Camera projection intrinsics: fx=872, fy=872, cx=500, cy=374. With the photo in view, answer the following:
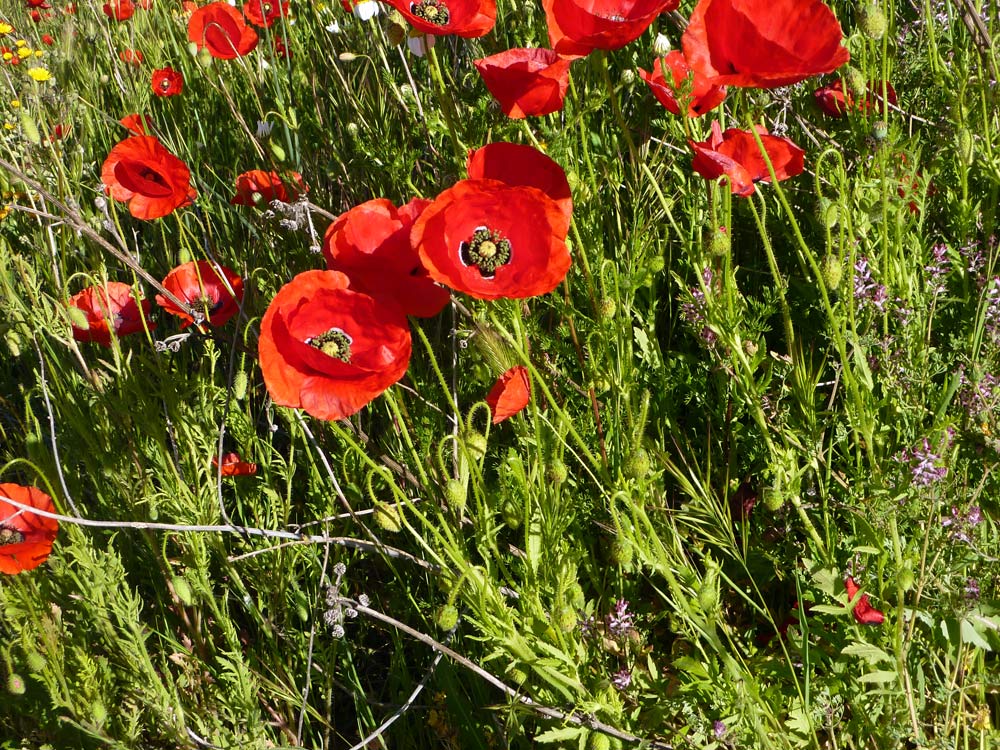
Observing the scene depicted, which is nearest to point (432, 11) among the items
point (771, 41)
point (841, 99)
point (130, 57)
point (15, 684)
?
point (771, 41)

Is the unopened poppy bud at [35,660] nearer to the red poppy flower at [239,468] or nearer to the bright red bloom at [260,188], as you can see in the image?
the red poppy flower at [239,468]

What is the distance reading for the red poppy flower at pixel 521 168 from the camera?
141 cm

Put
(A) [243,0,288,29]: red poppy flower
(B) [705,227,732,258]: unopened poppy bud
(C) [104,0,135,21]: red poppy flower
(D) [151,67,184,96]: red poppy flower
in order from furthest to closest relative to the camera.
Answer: (C) [104,0,135,21]: red poppy flower
(D) [151,67,184,96]: red poppy flower
(A) [243,0,288,29]: red poppy flower
(B) [705,227,732,258]: unopened poppy bud

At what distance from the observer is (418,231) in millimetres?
1264

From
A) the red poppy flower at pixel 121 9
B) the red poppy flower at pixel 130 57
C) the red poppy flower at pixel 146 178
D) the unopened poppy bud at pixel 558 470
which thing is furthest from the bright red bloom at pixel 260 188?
the red poppy flower at pixel 121 9

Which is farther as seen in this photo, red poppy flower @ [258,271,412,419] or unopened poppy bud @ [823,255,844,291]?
unopened poppy bud @ [823,255,844,291]

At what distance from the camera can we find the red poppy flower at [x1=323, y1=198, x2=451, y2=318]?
137cm

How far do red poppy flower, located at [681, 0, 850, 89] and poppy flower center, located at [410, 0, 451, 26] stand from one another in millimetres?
635

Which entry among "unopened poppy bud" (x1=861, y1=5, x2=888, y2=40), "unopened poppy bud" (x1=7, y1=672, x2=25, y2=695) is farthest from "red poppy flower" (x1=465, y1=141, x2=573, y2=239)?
"unopened poppy bud" (x1=7, y1=672, x2=25, y2=695)

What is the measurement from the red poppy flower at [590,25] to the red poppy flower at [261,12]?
1361mm

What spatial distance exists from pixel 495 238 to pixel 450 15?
638mm

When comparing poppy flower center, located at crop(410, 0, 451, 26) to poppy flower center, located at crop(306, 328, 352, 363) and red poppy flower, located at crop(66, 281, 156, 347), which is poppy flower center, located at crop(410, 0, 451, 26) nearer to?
poppy flower center, located at crop(306, 328, 352, 363)

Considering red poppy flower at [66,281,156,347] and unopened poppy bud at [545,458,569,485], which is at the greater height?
red poppy flower at [66,281,156,347]

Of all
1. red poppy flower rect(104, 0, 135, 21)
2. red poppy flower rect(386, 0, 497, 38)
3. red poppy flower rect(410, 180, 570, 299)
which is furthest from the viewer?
red poppy flower rect(104, 0, 135, 21)
